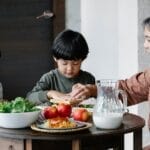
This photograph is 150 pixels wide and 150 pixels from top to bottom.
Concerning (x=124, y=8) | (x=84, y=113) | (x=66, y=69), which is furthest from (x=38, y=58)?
(x=84, y=113)

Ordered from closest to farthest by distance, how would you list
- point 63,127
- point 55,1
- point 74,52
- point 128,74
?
1. point 63,127
2. point 74,52
3. point 128,74
4. point 55,1

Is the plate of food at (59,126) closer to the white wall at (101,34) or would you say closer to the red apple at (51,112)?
the red apple at (51,112)

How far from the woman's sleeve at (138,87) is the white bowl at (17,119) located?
2.21ft

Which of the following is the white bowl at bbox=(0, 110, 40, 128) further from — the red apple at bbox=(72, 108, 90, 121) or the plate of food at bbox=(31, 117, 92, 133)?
the red apple at bbox=(72, 108, 90, 121)

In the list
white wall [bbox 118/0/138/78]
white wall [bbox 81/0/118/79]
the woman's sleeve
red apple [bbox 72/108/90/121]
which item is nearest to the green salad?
red apple [bbox 72/108/90/121]

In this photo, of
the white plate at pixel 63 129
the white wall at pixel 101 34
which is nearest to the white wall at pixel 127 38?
the white wall at pixel 101 34

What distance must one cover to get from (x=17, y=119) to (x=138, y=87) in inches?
30.3

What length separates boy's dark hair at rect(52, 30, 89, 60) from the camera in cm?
251

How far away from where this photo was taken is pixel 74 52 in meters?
2.53

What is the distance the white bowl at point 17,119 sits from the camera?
5.85 ft

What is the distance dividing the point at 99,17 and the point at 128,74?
588 mm

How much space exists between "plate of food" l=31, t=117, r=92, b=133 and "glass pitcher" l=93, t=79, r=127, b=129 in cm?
6

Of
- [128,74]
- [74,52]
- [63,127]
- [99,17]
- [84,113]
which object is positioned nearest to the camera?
[63,127]

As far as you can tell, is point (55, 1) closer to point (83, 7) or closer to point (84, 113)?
point (83, 7)
